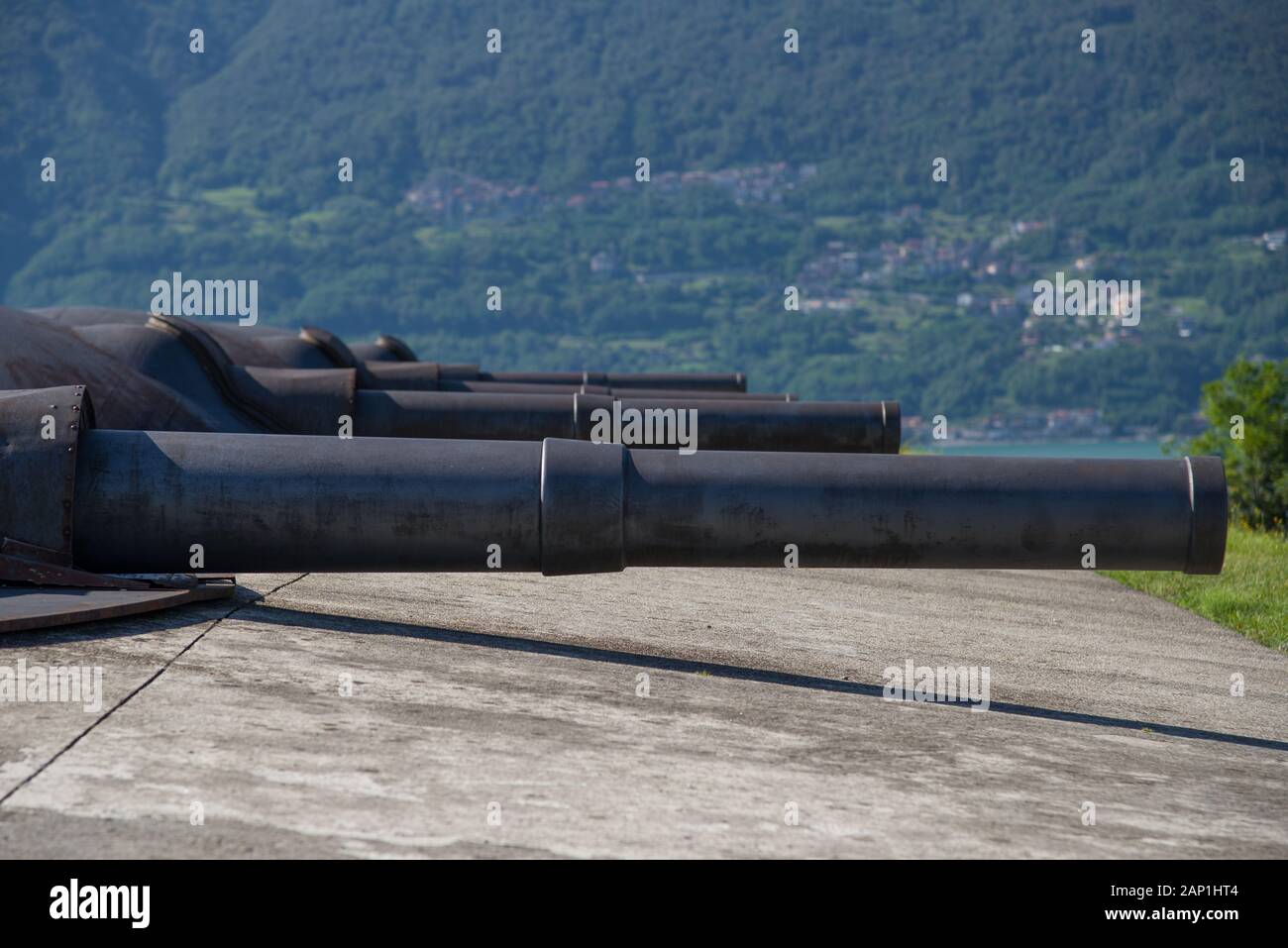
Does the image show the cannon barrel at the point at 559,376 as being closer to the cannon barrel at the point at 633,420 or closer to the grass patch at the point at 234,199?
the cannon barrel at the point at 633,420

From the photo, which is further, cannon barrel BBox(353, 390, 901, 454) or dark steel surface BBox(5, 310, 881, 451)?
cannon barrel BBox(353, 390, 901, 454)

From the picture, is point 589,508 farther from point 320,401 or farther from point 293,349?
point 293,349

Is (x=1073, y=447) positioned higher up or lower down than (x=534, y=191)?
lower down

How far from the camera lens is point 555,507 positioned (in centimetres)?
459

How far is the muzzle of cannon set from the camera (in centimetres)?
460

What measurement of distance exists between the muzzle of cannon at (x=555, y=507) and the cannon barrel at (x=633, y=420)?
13.2ft

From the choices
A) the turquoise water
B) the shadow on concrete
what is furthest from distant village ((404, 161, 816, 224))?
the shadow on concrete

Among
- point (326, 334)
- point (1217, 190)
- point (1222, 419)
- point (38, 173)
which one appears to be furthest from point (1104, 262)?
point (326, 334)

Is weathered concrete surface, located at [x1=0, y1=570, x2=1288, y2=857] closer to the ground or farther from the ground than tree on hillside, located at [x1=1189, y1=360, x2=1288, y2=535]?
closer to the ground

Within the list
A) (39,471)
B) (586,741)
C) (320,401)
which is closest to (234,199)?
(320,401)

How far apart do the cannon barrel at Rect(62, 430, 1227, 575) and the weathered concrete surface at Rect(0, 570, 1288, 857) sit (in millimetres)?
277

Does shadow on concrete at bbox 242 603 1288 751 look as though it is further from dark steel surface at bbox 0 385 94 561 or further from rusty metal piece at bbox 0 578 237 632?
dark steel surface at bbox 0 385 94 561

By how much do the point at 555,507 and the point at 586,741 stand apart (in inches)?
42.2

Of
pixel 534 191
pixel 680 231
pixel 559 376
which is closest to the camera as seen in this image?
pixel 559 376
